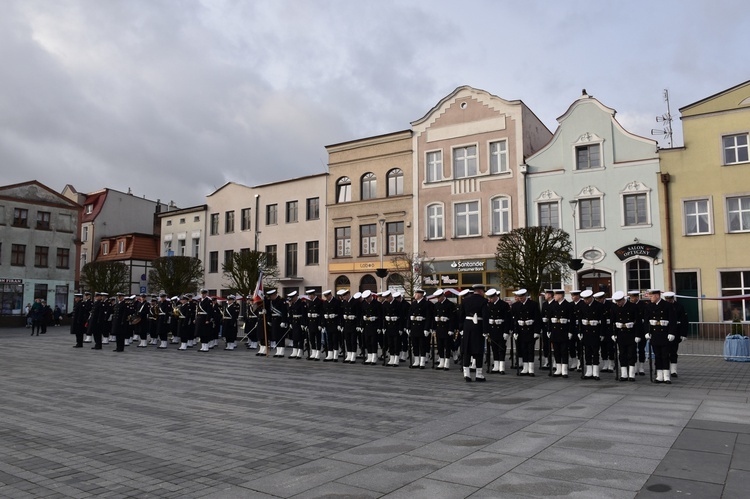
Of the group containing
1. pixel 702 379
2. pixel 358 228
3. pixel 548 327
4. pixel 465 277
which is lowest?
pixel 702 379

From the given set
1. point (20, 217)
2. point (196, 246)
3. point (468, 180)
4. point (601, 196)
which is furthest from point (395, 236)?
point (20, 217)

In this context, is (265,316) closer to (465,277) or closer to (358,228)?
(465,277)

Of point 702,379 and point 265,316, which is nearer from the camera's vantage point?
point 702,379

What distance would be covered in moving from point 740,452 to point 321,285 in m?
34.6

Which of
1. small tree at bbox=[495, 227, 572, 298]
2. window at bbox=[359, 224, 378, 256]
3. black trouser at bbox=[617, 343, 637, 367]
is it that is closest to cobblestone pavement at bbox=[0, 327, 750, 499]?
black trouser at bbox=[617, 343, 637, 367]

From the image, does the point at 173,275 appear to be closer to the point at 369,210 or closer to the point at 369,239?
the point at 369,239

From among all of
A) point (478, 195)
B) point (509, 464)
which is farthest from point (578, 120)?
point (509, 464)

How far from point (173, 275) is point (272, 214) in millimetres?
8429

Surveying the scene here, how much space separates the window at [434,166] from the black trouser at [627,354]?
24016 millimetres

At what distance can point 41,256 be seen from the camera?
49312mm

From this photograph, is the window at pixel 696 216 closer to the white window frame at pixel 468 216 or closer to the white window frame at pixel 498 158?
the white window frame at pixel 498 158

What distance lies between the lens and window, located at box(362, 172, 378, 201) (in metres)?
38.6

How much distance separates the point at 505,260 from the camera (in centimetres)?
2158

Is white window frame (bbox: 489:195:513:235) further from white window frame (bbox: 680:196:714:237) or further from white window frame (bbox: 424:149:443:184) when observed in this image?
white window frame (bbox: 680:196:714:237)
